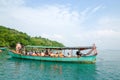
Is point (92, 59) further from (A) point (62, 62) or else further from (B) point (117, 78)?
(B) point (117, 78)

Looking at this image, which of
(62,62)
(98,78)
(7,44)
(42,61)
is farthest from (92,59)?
(7,44)

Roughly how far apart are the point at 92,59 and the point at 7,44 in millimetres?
59880

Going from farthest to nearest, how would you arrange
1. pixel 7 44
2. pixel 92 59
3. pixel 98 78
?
1. pixel 7 44
2. pixel 92 59
3. pixel 98 78

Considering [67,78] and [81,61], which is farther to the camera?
[81,61]

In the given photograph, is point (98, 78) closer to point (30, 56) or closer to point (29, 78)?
point (29, 78)

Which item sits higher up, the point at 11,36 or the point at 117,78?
the point at 11,36

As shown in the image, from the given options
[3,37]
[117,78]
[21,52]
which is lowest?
[117,78]

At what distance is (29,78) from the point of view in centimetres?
2341

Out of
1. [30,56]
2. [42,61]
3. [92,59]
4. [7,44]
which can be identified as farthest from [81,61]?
[7,44]

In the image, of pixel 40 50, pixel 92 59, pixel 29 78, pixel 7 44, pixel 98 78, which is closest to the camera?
pixel 29 78

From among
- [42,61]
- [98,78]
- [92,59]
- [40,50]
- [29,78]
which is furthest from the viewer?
[40,50]

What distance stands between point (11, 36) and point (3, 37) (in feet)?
12.0

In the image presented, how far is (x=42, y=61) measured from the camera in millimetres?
39844

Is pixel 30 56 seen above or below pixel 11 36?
below
